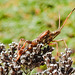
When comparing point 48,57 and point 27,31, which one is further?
point 27,31

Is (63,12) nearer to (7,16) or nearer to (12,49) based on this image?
(7,16)

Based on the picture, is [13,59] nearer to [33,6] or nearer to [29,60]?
[29,60]

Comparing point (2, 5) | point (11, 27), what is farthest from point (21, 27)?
point (2, 5)

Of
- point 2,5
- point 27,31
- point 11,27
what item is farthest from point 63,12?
point 2,5

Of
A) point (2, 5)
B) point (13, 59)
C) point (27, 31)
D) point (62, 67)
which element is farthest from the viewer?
point (2, 5)

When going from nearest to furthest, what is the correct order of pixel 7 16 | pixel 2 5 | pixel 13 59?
pixel 13 59 < pixel 7 16 < pixel 2 5

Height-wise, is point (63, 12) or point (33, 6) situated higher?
point (33, 6)

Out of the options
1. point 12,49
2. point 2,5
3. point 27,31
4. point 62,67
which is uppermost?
point 2,5
